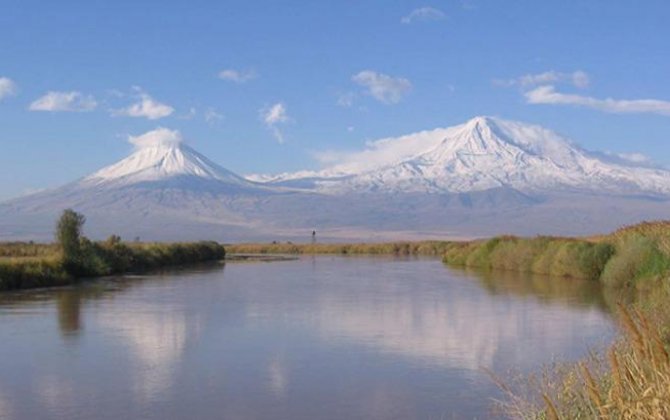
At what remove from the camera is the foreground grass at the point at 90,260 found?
28875 mm

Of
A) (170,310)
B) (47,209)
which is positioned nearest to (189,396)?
(170,310)

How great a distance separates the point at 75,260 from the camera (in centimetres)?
3397

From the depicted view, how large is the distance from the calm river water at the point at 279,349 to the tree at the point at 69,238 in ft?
19.1

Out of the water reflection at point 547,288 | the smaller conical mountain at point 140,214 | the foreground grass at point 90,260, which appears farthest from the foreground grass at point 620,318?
the smaller conical mountain at point 140,214

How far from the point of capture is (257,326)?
18203mm

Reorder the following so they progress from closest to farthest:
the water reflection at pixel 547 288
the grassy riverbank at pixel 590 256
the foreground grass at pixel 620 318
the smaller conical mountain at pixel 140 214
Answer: the foreground grass at pixel 620 318 < the water reflection at pixel 547 288 < the grassy riverbank at pixel 590 256 < the smaller conical mountain at pixel 140 214

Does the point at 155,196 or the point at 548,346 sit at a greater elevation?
the point at 155,196

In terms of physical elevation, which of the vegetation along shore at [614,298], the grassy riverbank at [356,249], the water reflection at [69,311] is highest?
the grassy riverbank at [356,249]

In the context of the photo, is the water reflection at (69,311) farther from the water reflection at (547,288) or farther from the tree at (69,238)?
the water reflection at (547,288)

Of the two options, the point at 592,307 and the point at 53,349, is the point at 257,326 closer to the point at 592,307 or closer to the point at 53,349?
the point at 53,349

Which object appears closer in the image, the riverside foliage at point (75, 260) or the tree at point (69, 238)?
the riverside foliage at point (75, 260)

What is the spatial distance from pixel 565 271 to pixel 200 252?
26091mm

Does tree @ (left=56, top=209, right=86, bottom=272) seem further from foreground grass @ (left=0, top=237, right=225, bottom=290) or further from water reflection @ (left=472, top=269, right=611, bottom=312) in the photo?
water reflection @ (left=472, top=269, right=611, bottom=312)

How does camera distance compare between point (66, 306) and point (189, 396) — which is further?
point (66, 306)
